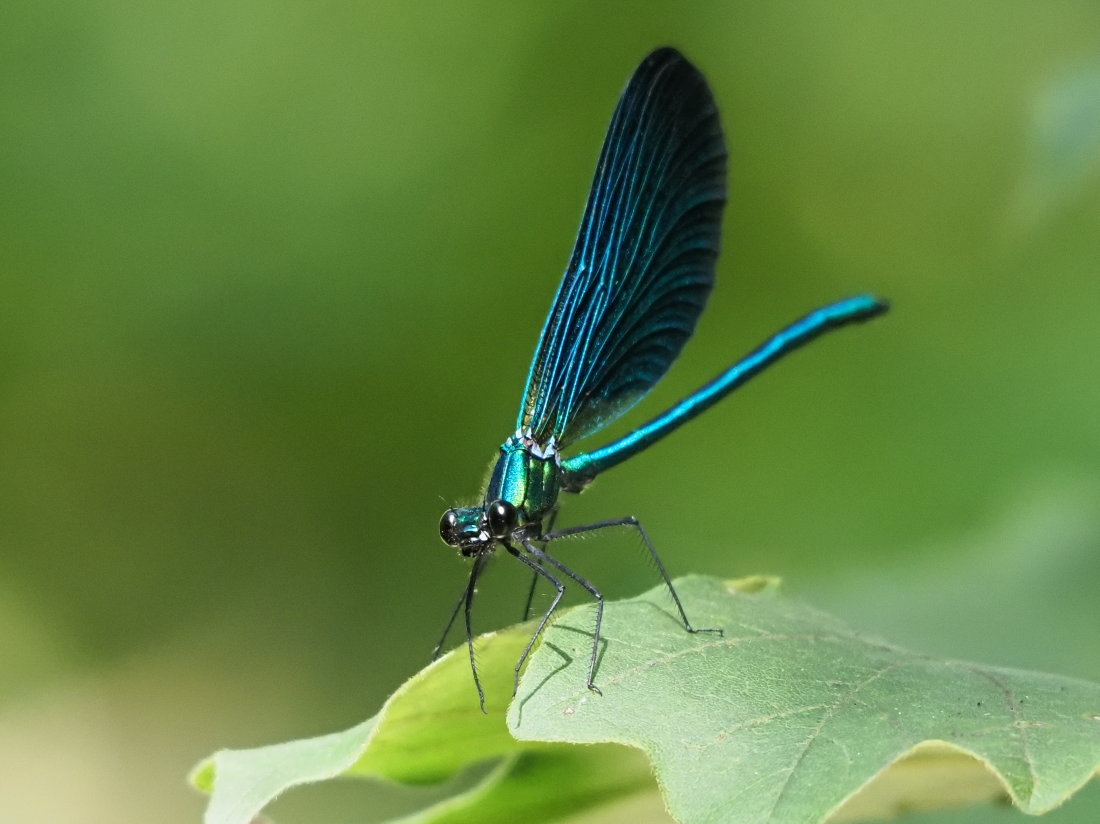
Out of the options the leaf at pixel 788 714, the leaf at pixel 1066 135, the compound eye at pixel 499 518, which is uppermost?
the leaf at pixel 1066 135

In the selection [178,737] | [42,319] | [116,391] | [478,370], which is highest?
[42,319]

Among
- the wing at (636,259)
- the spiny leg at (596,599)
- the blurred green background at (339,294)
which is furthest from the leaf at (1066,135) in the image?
the blurred green background at (339,294)

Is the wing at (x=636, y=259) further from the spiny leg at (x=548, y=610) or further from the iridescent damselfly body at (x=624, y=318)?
the spiny leg at (x=548, y=610)

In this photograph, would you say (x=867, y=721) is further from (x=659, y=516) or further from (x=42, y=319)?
(x=42, y=319)

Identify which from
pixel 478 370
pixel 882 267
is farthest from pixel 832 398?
pixel 478 370

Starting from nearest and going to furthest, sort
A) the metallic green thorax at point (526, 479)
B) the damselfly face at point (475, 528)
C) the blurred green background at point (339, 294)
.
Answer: the damselfly face at point (475, 528) → the metallic green thorax at point (526, 479) → the blurred green background at point (339, 294)

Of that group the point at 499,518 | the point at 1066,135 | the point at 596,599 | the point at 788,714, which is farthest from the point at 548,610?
the point at 1066,135

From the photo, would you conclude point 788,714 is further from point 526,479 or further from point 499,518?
point 526,479
